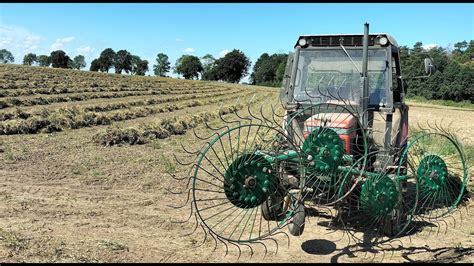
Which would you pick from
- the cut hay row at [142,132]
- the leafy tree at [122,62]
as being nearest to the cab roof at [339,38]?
the cut hay row at [142,132]

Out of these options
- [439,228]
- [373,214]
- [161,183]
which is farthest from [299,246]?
[161,183]

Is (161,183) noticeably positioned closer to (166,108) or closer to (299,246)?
(299,246)

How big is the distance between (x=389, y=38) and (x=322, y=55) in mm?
890

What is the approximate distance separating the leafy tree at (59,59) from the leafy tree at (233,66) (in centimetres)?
3388

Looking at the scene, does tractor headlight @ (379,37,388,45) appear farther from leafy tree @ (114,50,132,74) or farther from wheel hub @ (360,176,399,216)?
leafy tree @ (114,50,132,74)

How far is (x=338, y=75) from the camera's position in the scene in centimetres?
593

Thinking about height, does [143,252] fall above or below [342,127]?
below

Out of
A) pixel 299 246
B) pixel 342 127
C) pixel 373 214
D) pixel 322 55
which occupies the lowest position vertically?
pixel 299 246

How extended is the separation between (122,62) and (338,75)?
104836 millimetres

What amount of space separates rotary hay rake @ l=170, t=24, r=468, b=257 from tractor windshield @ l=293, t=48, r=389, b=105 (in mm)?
15

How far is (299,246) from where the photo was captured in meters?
4.77

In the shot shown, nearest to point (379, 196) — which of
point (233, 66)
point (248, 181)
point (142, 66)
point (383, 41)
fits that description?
point (248, 181)

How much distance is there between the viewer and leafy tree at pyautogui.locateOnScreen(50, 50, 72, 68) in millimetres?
94562

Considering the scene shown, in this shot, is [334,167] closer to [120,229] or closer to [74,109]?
[120,229]
